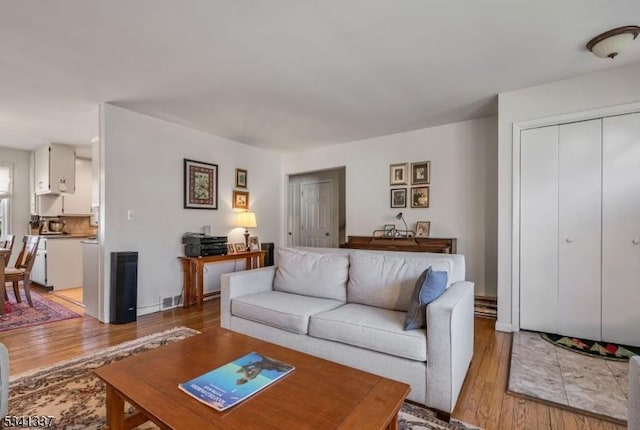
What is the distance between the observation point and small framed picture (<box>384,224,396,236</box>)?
4418 mm

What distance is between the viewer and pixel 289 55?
7.85ft

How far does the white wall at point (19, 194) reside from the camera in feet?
17.7

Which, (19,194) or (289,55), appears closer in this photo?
(289,55)

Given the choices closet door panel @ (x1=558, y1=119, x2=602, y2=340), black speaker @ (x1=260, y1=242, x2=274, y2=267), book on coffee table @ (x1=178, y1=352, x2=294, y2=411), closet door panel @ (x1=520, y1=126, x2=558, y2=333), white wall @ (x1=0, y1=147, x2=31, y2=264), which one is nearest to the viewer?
book on coffee table @ (x1=178, y1=352, x2=294, y2=411)

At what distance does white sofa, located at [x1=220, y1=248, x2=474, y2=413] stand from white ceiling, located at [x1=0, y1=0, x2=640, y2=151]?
1608 mm

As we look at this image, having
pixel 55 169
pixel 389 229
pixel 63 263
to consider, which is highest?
pixel 55 169

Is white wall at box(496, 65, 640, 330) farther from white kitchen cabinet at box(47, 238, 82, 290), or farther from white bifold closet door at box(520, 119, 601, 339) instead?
white kitchen cabinet at box(47, 238, 82, 290)

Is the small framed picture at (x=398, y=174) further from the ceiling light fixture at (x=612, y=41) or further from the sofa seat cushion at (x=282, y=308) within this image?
the sofa seat cushion at (x=282, y=308)

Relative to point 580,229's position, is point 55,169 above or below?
above

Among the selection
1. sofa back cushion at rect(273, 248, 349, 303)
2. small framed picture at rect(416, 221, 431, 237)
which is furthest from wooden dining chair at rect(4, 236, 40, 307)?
small framed picture at rect(416, 221, 431, 237)

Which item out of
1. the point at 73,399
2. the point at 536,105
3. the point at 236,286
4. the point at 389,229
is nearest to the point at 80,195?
the point at 236,286

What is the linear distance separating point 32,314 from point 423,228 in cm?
487

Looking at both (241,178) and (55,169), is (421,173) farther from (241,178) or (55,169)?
(55,169)

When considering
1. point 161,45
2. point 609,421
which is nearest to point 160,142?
point 161,45
